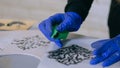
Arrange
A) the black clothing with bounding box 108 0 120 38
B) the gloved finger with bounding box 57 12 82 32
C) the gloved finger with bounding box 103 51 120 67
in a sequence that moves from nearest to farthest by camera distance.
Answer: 1. the gloved finger with bounding box 103 51 120 67
2. the gloved finger with bounding box 57 12 82 32
3. the black clothing with bounding box 108 0 120 38

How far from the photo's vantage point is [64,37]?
2.74ft

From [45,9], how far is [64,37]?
786mm

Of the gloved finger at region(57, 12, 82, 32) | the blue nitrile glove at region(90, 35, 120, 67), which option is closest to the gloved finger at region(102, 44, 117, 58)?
the blue nitrile glove at region(90, 35, 120, 67)

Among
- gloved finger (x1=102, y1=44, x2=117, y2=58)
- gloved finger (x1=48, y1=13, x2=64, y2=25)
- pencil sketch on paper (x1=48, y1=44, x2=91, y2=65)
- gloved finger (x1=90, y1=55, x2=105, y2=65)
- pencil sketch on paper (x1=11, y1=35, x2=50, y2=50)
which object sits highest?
gloved finger (x1=48, y1=13, x2=64, y2=25)

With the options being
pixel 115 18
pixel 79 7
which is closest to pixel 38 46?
pixel 79 7

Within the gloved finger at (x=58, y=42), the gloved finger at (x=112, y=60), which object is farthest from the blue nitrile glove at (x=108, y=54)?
the gloved finger at (x=58, y=42)

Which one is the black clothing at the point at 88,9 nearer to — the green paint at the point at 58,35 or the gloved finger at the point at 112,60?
the green paint at the point at 58,35

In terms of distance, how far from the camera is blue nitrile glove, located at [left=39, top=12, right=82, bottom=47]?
777mm

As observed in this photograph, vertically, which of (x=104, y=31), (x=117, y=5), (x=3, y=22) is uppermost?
(x=117, y=5)

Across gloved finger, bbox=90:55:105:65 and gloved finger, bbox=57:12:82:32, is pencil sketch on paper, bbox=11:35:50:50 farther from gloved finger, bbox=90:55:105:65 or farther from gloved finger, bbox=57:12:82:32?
gloved finger, bbox=90:55:105:65

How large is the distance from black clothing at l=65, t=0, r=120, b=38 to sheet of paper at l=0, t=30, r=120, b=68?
0.09m

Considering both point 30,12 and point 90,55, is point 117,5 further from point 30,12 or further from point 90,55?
point 30,12

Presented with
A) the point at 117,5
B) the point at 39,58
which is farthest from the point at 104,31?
the point at 39,58

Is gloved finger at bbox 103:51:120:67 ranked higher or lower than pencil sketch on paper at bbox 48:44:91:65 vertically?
higher
